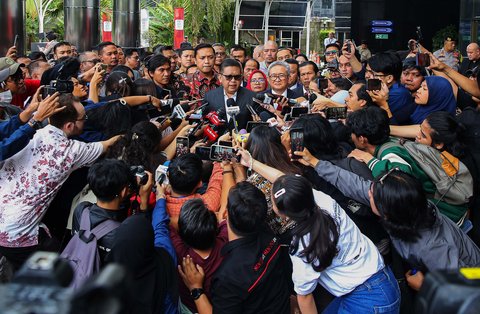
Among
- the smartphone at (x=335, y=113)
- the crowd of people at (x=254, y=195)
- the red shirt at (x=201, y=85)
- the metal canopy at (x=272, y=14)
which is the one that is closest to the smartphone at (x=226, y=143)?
the crowd of people at (x=254, y=195)

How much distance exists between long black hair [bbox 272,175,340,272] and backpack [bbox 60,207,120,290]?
0.93 m

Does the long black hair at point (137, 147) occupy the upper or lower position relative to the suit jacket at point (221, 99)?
lower

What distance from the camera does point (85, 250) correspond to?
2932 millimetres

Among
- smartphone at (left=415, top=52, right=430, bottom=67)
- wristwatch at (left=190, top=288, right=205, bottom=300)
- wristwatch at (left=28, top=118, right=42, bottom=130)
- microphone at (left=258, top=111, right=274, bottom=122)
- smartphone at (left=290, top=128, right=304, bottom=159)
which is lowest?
wristwatch at (left=190, top=288, right=205, bottom=300)

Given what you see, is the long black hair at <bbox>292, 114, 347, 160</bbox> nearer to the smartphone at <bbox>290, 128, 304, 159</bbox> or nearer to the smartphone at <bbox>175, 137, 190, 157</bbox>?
the smartphone at <bbox>290, 128, 304, 159</bbox>

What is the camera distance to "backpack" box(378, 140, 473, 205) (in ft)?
12.2

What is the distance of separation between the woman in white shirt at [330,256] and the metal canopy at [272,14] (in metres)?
25.6

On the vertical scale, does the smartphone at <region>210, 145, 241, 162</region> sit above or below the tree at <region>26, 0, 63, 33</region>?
below

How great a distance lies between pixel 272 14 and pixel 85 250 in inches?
1092

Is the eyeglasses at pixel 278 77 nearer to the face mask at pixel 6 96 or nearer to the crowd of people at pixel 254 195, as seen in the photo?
the crowd of people at pixel 254 195

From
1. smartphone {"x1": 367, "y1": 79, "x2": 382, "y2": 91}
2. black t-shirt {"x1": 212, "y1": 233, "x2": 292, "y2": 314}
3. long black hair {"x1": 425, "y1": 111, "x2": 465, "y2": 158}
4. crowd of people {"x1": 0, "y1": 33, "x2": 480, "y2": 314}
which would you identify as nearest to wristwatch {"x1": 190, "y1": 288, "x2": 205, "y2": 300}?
crowd of people {"x1": 0, "y1": 33, "x2": 480, "y2": 314}

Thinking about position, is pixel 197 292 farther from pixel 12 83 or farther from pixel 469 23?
pixel 469 23

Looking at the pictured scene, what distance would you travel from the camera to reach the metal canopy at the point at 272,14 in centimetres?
2864

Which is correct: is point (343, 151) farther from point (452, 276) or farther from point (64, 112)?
point (452, 276)
